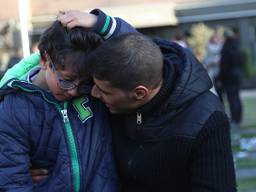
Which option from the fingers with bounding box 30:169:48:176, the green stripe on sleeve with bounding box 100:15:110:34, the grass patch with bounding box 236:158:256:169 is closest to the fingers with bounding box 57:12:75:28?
the green stripe on sleeve with bounding box 100:15:110:34

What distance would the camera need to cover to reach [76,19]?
227 centimetres

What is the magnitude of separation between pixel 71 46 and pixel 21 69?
1.11ft

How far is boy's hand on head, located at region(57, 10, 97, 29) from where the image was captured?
88.6 inches

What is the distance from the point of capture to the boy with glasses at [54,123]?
7.29ft

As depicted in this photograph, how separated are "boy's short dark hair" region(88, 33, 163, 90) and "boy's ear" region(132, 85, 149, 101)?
0.02 meters

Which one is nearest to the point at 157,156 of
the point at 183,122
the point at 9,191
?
the point at 183,122

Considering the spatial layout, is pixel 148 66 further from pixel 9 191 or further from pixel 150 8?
pixel 150 8

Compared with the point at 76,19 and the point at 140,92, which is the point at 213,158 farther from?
the point at 76,19

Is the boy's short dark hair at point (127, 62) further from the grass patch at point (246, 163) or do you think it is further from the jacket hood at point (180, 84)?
the grass patch at point (246, 163)

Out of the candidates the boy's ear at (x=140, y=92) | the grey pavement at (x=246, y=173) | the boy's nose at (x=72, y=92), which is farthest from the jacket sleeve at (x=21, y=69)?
the grey pavement at (x=246, y=173)

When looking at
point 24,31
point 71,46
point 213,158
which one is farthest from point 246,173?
point 71,46

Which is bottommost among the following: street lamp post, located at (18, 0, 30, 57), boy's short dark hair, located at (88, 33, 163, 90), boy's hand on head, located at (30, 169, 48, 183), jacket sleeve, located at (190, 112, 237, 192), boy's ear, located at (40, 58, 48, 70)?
street lamp post, located at (18, 0, 30, 57)

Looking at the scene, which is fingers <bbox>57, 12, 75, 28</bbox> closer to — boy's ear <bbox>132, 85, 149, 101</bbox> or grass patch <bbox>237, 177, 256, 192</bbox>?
boy's ear <bbox>132, 85, 149, 101</bbox>

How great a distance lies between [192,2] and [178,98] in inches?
728
